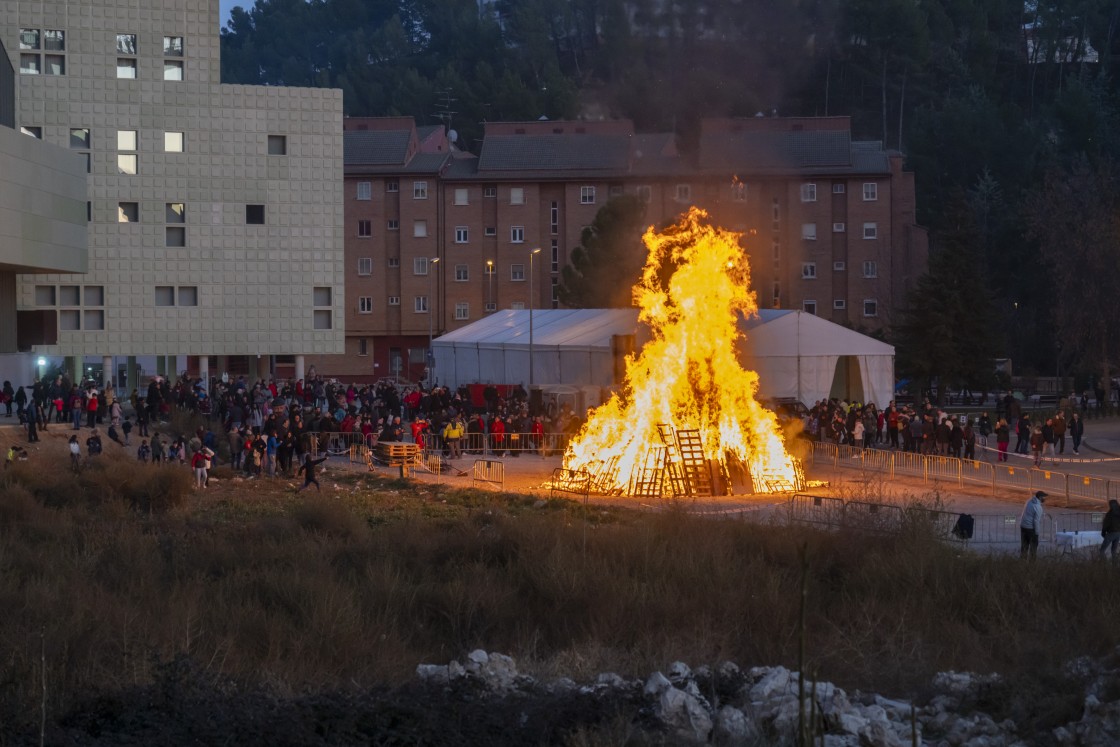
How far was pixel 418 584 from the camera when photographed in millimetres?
19625

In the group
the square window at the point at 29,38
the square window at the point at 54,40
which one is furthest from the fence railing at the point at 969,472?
the square window at the point at 29,38

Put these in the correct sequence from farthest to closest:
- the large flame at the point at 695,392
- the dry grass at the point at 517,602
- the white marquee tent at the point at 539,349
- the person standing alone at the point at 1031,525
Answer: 1. the white marquee tent at the point at 539,349
2. the large flame at the point at 695,392
3. the person standing alone at the point at 1031,525
4. the dry grass at the point at 517,602

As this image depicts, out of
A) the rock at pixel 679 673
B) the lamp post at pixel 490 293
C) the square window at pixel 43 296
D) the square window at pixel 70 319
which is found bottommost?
the rock at pixel 679 673

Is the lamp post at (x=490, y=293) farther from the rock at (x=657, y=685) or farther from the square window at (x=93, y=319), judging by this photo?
the rock at (x=657, y=685)

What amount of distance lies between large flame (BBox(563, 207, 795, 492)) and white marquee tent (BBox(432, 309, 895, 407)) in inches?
276

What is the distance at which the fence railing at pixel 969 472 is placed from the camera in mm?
27859

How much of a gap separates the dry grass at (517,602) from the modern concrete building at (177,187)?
28308 mm

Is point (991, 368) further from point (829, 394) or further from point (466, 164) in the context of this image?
point (466, 164)

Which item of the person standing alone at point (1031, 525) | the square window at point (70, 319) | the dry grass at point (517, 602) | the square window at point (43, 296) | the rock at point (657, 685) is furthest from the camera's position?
the square window at point (70, 319)

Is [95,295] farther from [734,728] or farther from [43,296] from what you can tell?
[734,728]

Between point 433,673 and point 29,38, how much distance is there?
43.2m

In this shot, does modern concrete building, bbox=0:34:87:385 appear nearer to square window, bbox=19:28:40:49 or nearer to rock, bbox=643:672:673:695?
square window, bbox=19:28:40:49

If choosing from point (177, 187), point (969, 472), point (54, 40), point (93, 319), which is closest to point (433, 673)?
point (969, 472)

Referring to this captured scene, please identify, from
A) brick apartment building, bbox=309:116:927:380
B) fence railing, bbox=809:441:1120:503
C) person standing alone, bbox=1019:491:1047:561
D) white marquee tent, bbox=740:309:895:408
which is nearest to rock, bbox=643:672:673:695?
person standing alone, bbox=1019:491:1047:561
